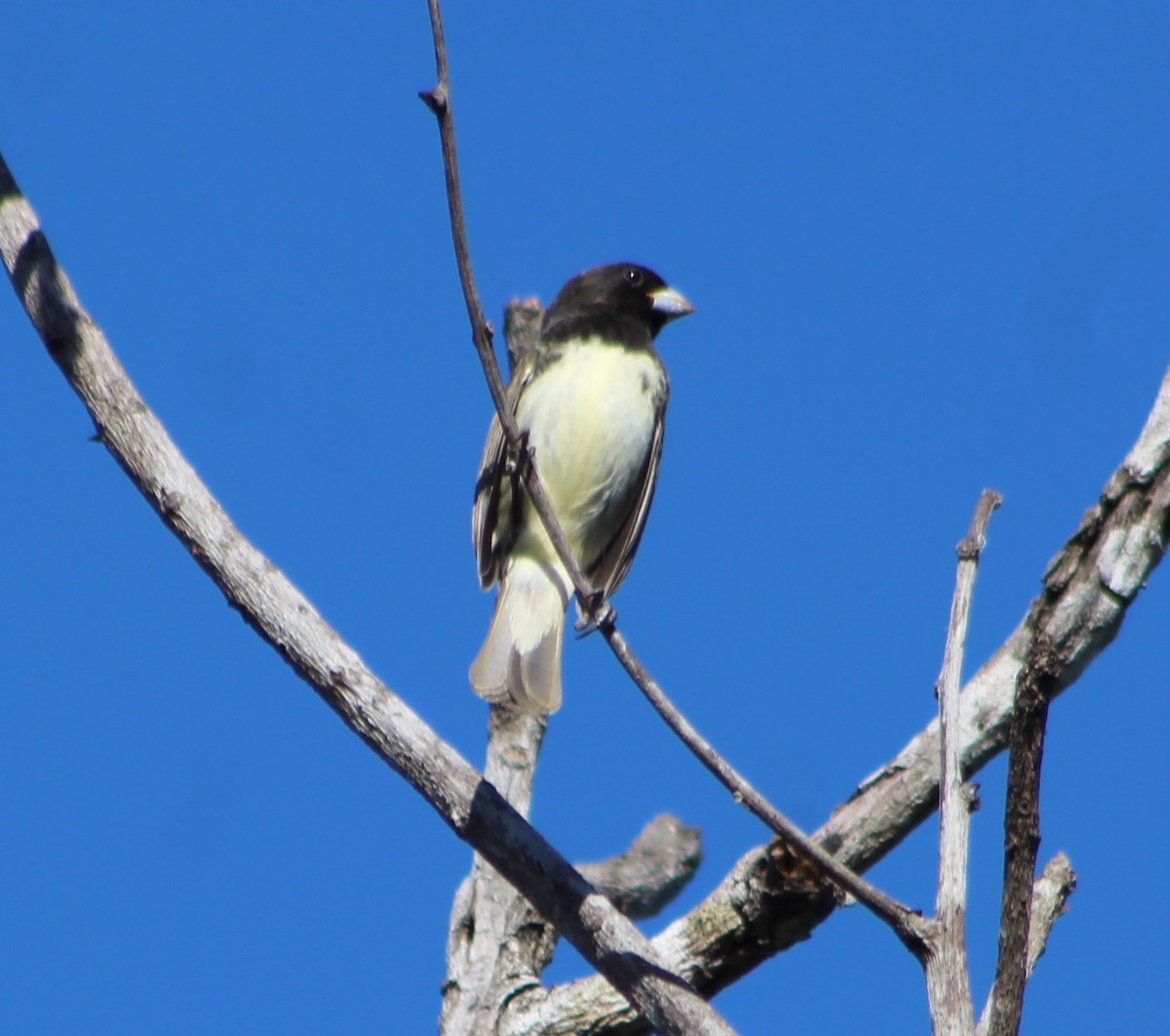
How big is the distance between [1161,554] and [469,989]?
3.11 meters

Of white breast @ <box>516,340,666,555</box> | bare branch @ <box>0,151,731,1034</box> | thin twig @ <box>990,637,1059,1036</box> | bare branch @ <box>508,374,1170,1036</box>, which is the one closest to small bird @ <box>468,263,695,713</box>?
white breast @ <box>516,340,666,555</box>

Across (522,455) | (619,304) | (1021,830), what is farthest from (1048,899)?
(619,304)

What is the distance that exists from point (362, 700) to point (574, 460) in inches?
90.8

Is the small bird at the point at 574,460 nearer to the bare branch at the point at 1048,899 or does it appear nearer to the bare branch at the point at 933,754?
the bare branch at the point at 933,754

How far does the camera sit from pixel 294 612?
13.2 feet

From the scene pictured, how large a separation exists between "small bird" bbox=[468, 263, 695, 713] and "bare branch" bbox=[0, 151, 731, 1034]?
1340mm

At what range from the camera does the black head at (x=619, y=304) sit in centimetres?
647

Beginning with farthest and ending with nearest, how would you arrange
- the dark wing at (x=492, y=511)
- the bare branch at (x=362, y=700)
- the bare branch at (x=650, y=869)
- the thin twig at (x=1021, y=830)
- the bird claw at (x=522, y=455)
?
the dark wing at (x=492, y=511) → the bare branch at (x=650, y=869) → the bird claw at (x=522, y=455) → the bare branch at (x=362, y=700) → the thin twig at (x=1021, y=830)

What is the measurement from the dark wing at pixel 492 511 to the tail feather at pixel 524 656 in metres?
0.31

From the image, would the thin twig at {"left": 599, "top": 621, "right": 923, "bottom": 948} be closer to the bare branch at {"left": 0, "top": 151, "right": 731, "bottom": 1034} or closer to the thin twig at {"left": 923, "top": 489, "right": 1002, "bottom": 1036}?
the thin twig at {"left": 923, "top": 489, "right": 1002, "bottom": 1036}

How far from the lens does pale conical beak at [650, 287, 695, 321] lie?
6871 mm

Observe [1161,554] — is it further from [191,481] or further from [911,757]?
[191,481]

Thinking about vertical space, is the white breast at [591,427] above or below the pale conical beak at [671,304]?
below

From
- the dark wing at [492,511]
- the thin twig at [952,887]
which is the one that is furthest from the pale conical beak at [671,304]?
the thin twig at [952,887]
